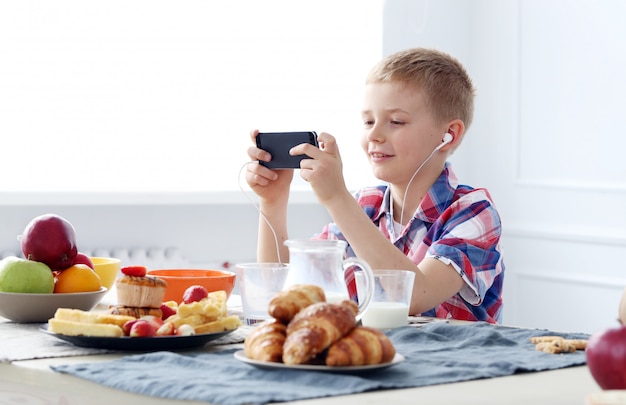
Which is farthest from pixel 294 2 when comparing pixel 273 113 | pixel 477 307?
pixel 477 307

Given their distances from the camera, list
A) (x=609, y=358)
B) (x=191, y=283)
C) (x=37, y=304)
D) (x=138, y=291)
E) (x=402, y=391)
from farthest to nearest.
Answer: (x=191, y=283) → (x=37, y=304) → (x=138, y=291) → (x=402, y=391) → (x=609, y=358)

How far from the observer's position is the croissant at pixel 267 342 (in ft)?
3.30

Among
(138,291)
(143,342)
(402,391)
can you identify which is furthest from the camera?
(138,291)

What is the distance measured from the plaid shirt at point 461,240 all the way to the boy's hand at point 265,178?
19cm

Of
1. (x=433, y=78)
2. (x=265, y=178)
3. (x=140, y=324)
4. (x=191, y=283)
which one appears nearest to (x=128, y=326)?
(x=140, y=324)

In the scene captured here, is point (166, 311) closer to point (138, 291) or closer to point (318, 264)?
point (138, 291)

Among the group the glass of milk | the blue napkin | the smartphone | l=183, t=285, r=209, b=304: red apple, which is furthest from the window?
the blue napkin

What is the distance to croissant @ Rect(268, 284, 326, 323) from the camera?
3.34ft

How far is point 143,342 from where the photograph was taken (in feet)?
3.83

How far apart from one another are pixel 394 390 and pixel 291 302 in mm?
147

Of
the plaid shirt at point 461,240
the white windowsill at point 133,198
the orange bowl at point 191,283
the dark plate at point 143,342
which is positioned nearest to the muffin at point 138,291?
the dark plate at point 143,342

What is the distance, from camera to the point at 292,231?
3.59 metres

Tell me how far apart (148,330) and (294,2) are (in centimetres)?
249

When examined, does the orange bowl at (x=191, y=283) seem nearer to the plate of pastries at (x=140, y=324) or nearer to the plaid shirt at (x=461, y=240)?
the plate of pastries at (x=140, y=324)
